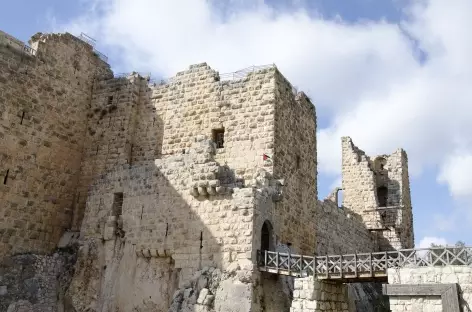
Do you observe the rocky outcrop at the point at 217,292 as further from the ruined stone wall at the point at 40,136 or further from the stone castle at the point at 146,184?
the ruined stone wall at the point at 40,136

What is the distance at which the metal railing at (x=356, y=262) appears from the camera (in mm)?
10609

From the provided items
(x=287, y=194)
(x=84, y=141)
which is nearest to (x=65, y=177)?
(x=84, y=141)

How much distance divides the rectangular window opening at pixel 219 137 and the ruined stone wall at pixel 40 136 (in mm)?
5316

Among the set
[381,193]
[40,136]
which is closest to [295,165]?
[40,136]

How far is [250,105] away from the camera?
15.7 meters

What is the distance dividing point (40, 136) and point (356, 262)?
36.2 ft

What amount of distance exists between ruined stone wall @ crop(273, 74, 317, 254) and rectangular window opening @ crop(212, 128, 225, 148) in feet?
6.33

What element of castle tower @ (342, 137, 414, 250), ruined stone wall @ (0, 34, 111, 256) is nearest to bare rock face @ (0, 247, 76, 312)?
ruined stone wall @ (0, 34, 111, 256)

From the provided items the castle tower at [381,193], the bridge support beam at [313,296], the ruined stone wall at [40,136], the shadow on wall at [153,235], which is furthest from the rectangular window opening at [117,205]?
the castle tower at [381,193]

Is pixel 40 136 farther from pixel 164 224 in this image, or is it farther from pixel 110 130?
pixel 164 224

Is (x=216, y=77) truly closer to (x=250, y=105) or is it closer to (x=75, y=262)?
(x=250, y=105)

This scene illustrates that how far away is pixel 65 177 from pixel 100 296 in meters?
4.91

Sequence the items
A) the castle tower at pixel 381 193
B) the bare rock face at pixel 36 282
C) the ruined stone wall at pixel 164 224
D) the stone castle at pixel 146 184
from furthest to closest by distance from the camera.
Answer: the castle tower at pixel 381 193
the bare rock face at pixel 36 282
the stone castle at pixel 146 184
the ruined stone wall at pixel 164 224

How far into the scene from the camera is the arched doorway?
13.4 metres
